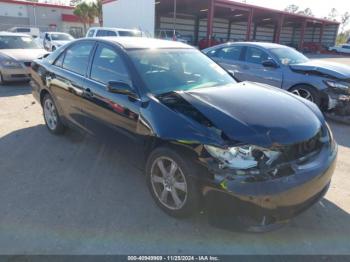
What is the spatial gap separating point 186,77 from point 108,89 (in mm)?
921

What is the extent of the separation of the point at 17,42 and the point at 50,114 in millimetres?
6792

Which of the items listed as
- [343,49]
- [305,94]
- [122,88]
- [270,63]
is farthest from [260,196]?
[343,49]

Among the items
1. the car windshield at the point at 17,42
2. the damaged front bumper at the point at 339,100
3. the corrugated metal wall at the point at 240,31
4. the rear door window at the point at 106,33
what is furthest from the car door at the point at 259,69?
the corrugated metal wall at the point at 240,31

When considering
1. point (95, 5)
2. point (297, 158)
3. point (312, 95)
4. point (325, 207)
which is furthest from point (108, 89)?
point (95, 5)

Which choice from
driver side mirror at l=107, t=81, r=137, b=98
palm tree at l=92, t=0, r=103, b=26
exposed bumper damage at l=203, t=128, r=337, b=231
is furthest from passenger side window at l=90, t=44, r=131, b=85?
palm tree at l=92, t=0, r=103, b=26

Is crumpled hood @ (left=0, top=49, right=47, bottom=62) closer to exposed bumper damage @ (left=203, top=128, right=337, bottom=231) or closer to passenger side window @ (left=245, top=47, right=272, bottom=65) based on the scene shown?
passenger side window @ (left=245, top=47, right=272, bottom=65)

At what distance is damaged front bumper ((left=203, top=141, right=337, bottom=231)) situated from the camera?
7.10ft

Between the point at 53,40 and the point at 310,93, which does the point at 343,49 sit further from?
the point at 310,93

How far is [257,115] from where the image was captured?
2.59m

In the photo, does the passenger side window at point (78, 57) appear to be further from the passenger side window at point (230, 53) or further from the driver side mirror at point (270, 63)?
the passenger side window at point (230, 53)

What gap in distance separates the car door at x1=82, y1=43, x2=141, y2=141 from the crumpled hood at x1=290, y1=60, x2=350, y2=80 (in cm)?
458

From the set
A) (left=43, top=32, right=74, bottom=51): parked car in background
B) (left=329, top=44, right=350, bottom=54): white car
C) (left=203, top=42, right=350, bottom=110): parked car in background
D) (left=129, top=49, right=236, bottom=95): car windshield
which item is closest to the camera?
(left=129, top=49, right=236, bottom=95): car windshield

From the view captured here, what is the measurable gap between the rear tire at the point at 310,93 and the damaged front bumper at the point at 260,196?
4.15 meters

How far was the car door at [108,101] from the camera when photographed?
10.0ft
